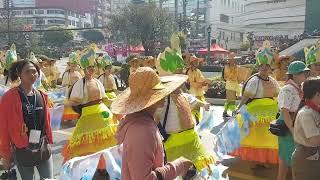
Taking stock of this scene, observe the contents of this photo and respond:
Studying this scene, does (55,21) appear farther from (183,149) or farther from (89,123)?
(183,149)

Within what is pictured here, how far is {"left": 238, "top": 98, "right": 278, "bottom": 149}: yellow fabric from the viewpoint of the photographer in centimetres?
675

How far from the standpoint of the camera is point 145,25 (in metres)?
47.4

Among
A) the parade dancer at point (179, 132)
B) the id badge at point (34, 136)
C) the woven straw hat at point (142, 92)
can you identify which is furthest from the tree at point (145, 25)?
the woven straw hat at point (142, 92)

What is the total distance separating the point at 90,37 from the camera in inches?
4262

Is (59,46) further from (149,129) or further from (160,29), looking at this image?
(149,129)

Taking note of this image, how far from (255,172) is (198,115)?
1195 millimetres

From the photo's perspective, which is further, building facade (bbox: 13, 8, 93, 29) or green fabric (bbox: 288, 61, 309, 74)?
building facade (bbox: 13, 8, 93, 29)

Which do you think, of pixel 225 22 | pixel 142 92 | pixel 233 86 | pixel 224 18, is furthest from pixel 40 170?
pixel 225 22

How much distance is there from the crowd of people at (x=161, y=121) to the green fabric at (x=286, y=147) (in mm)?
10

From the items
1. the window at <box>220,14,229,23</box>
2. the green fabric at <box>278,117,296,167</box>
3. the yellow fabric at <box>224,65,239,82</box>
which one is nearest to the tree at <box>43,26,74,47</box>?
the window at <box>220,14,229,23</box>

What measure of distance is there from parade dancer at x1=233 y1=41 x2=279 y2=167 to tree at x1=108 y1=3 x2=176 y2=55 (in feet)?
126

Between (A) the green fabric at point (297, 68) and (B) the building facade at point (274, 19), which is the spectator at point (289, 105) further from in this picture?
(B) the building facade at point (274, 19)

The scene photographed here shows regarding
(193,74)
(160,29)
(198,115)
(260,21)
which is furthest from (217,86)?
(260,21)

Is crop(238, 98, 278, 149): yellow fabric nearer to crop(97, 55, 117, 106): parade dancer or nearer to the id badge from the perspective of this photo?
the id badge
